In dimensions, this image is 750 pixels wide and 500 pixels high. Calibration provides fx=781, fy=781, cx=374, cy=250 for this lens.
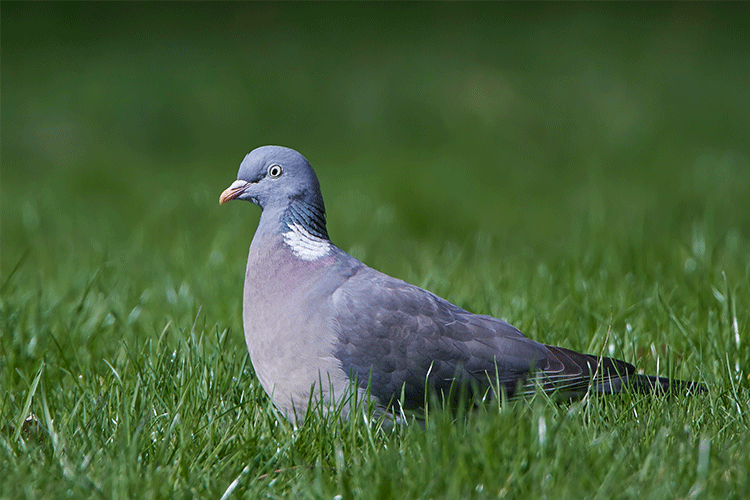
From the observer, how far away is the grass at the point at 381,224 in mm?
2348

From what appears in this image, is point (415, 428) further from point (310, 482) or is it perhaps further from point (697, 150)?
point (697, 150)

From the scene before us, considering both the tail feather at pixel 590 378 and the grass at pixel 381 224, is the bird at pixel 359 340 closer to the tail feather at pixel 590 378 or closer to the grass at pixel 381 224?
the tail feather at pixel 590 378

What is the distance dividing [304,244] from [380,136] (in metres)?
7.30

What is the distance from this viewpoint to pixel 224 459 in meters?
2.43

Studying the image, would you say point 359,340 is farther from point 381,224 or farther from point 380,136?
point 380,136

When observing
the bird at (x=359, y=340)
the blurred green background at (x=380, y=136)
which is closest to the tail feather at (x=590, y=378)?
the bird at (x=359, y=340)

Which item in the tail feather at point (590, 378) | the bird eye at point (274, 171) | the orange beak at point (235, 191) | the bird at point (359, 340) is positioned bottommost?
the tail feather at point (590, 378)

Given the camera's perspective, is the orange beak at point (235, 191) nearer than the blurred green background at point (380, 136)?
Yes

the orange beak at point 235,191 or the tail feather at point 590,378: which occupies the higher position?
the orange beak at point 235,191

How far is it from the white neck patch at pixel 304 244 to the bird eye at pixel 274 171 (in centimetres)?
22

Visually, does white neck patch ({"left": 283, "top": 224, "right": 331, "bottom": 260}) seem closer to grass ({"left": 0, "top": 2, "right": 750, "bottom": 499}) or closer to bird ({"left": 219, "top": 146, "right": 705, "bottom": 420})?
bird ({"left": 219, "top": 146, "right": 705, "bottom": 420})

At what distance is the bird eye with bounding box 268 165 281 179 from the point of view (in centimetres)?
313

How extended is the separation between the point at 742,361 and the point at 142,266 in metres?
3.67

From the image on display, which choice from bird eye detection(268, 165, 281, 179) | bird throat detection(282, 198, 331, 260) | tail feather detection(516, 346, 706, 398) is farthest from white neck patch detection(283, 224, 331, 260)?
tail feather detection(516, 346, 706, 398)
